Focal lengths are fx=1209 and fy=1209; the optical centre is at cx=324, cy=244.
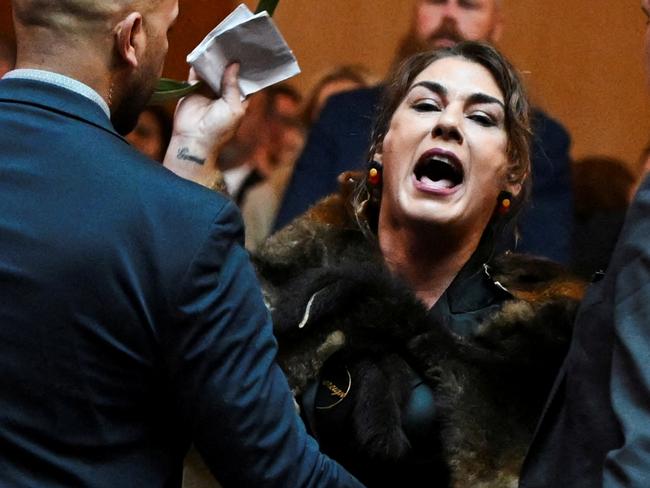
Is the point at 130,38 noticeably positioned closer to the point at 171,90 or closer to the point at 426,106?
the point at 171,90

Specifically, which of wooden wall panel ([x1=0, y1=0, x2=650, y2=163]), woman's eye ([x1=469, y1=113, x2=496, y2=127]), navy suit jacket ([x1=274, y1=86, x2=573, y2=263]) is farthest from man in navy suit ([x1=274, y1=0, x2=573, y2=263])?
wooden wall panel ([x1=0, y1=0, x2=650, y2=163])

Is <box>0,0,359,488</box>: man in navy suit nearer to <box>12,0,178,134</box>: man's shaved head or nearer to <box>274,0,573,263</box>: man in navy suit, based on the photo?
<box>12,0,178,134</box>: man's shaved head

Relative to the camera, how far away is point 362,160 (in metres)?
2.54

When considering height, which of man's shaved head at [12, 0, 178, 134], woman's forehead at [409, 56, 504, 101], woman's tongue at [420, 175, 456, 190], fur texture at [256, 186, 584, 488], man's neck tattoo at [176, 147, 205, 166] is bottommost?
fur texture at [256, 186, 584, 488]

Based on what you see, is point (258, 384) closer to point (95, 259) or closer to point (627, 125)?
point (95, 259)

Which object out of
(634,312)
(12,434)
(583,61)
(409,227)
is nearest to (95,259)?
(12,434)

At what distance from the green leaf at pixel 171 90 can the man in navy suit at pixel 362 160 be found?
570 millimetres

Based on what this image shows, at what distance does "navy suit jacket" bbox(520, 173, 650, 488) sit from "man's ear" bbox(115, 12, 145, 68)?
0.59 meters

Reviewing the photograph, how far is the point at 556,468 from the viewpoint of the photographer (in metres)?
1.43

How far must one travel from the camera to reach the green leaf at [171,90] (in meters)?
2.01

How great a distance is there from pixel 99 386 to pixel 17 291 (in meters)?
0.14

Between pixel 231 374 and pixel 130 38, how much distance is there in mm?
406

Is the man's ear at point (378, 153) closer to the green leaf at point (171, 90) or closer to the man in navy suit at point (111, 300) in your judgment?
the green leaf at point (171, 90)

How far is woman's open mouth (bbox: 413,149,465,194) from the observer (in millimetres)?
2037
